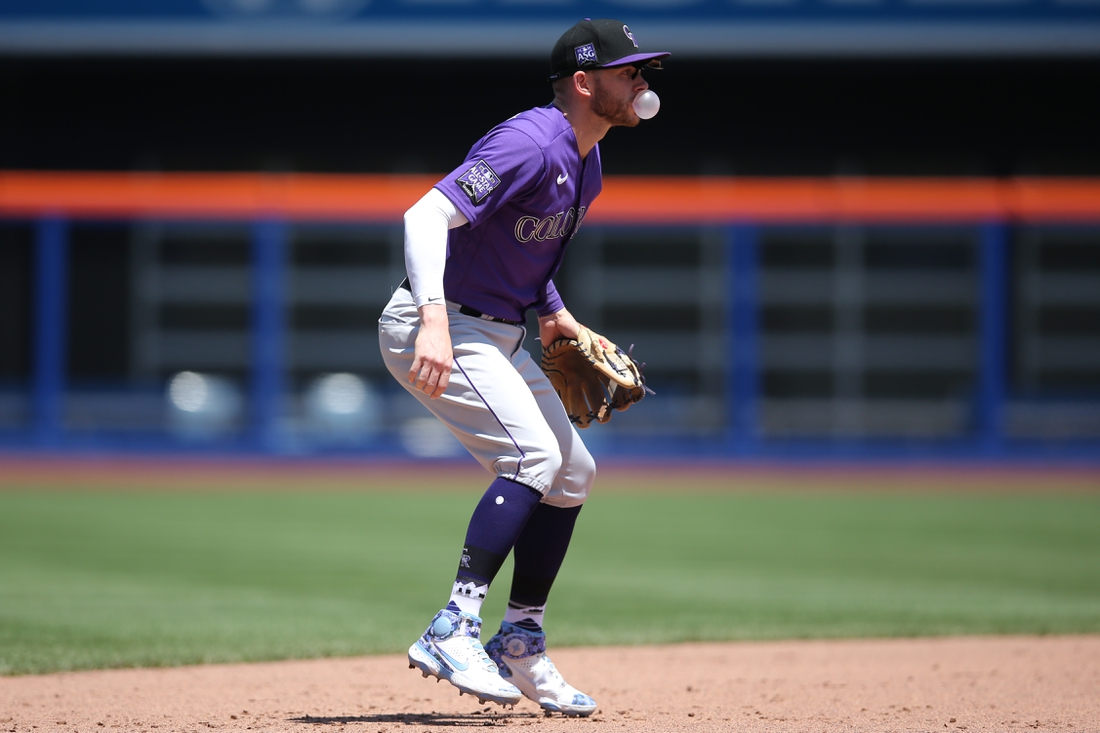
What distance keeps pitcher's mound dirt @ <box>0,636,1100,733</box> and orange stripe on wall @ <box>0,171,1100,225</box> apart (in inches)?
356

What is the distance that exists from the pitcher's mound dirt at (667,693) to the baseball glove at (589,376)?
836mm

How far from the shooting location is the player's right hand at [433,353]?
304cm

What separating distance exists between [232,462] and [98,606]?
725 centimetres

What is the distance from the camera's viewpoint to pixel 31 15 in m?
15.0

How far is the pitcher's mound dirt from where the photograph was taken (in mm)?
3305

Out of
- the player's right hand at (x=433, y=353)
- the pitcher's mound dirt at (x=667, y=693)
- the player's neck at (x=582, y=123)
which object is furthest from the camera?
the player's neck at (x=582, y=123)

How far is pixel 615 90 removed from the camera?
3383 millimetres

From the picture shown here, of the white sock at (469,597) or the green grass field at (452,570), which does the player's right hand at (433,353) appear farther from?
the green grass field at (452,570)

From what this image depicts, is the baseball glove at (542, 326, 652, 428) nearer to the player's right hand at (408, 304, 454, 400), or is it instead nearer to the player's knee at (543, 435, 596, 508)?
the player's knee at (543, 435, 596, 508)

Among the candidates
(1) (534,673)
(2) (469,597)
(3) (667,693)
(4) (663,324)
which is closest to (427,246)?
(2) (469,597)

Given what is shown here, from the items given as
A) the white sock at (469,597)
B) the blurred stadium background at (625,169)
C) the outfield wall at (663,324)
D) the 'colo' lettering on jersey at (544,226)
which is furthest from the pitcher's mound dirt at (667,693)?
the blurred stadium background at (625,169)

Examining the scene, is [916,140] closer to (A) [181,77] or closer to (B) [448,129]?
(B) [448,129]

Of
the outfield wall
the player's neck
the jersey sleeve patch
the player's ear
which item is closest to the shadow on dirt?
the jersey sleeve patch

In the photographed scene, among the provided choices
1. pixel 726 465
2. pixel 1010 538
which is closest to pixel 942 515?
pixel 1010 538
